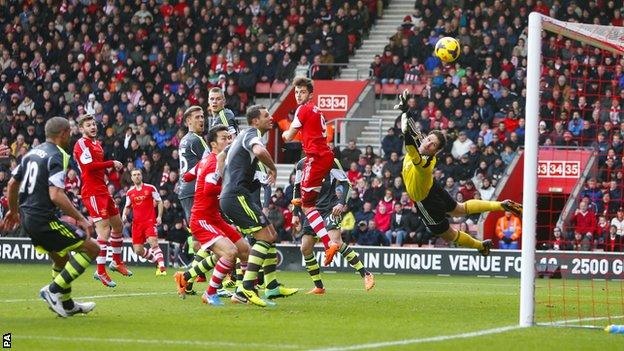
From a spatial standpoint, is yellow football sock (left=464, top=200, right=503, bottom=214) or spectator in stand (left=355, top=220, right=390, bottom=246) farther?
spectator in stand (left=355, top=220, right=390, bottom=246)

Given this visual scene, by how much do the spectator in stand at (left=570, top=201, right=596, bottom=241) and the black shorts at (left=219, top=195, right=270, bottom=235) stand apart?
1068 cm

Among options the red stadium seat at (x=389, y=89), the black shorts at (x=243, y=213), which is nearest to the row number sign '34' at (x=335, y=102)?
the red stadium seat at (x=389, y=89)

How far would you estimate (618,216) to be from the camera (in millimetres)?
21734

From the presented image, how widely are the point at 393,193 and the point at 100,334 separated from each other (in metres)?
17.6

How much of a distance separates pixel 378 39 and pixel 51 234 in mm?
24119

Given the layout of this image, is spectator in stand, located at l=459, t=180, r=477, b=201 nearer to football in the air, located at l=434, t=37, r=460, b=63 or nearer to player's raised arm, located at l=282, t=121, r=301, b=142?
football in the air, located at l=434, t=37, r=460, b=63

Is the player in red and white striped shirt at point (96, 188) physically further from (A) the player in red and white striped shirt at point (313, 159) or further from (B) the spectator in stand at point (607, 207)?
(B) the spectator in stand at point (607, 207)

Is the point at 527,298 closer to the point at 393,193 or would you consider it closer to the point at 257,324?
the point at 257,324

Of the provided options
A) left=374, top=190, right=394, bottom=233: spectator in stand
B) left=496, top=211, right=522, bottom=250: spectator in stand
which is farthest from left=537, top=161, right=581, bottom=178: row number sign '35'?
left=374, top=190, right=394, bottom=233: spectator in stand

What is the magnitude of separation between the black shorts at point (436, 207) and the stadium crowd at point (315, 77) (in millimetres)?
6937

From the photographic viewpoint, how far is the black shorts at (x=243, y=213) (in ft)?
45.9

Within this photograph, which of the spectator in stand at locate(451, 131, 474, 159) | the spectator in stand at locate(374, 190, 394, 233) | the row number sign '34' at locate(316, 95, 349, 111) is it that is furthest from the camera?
the row number sign '34' at locate(316, 95, 349, 111)

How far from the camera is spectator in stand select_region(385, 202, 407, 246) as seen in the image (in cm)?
2711

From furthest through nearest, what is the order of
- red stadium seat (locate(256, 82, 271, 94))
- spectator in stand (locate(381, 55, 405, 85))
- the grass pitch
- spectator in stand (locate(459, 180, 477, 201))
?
red stadium seat (locate(256, 82, 271, 94)) → spectator in stand (locate(381, 55, 405, 85)) → spectator in stand (locate(459, 180, 477, 201)) → the grass pitch
